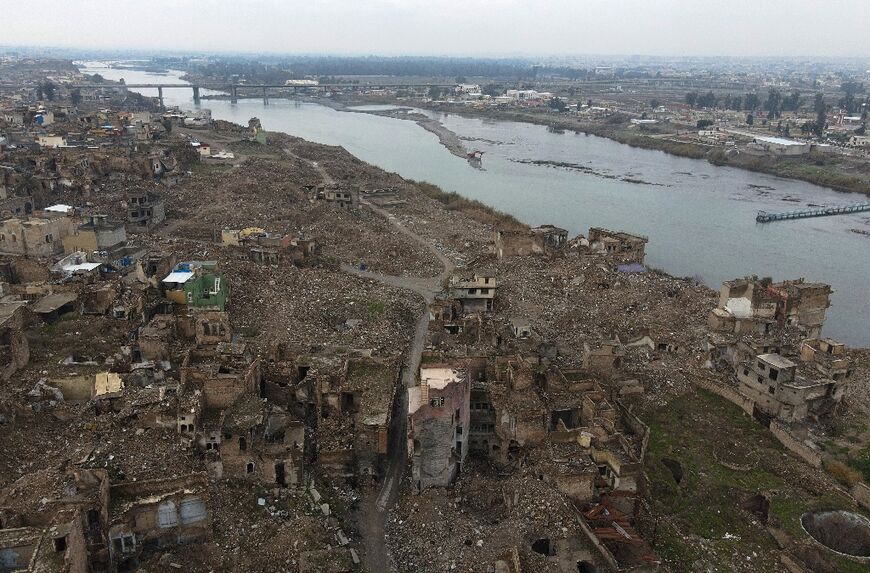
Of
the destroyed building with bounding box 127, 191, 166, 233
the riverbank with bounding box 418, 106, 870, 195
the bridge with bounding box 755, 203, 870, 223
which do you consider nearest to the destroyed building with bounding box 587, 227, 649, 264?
the bridge with bounding box 755, 203, 870, 223

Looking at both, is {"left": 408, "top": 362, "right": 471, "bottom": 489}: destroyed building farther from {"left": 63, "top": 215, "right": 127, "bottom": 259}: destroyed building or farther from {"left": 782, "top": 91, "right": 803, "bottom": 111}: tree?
{"left": 782, "top": 91, "right": 803, "bottom": 111}: tree

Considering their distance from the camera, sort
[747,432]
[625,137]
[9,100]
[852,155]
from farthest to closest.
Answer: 1. [625,137]
2. [9,100]
3. [852,155]
4. [747,432]

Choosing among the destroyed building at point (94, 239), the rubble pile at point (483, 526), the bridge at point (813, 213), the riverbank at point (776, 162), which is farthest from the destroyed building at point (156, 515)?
the riverbank at point (776, 162)

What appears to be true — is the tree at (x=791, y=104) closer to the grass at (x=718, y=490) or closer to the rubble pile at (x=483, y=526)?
the grass at (x=718, y=490)

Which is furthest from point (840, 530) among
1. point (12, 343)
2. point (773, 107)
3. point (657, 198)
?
point (773, 107)

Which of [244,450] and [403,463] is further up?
[244,450]

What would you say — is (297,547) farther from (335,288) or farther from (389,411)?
(335,288)

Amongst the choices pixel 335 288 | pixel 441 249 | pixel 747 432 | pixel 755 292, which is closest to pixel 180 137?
pixel 441 249
